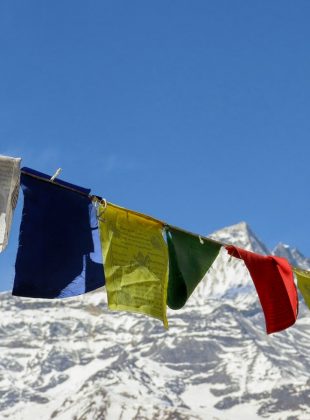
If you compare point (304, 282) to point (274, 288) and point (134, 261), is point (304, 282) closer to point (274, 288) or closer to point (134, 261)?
point (274, 288)

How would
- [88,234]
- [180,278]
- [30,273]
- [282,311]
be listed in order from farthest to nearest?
[282,311] → [180,278] → [88,234] → [30,273]

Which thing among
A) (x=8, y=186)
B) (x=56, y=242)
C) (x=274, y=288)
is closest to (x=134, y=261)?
(x=56, y=242)

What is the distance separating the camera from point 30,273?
40.4ft

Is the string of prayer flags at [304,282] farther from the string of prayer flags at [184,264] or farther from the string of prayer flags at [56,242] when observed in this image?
the string of prayer flags at [56,242]

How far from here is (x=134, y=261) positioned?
1358cm

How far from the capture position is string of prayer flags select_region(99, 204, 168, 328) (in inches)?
524

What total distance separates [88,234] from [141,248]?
0.93m

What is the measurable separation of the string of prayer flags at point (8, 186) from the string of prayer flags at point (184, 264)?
3259 mm

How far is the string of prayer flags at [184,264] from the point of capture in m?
14.2

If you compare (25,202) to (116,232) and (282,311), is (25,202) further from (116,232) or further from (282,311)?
(282,311)

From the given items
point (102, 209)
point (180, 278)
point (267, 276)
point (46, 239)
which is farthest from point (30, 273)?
point (267, 276)

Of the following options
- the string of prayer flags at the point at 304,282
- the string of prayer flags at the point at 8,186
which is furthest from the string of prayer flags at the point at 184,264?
the string of prayer flags at the point at 8,186

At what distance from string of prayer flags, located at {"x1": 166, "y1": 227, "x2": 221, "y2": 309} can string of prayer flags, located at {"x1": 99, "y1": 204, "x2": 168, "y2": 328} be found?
36 centimetres

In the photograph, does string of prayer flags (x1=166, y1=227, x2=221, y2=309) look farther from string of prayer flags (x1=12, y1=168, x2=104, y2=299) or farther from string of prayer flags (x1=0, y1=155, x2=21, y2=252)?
string of prayer flags (x1=0, y1=155, x2=21, y2=252)
